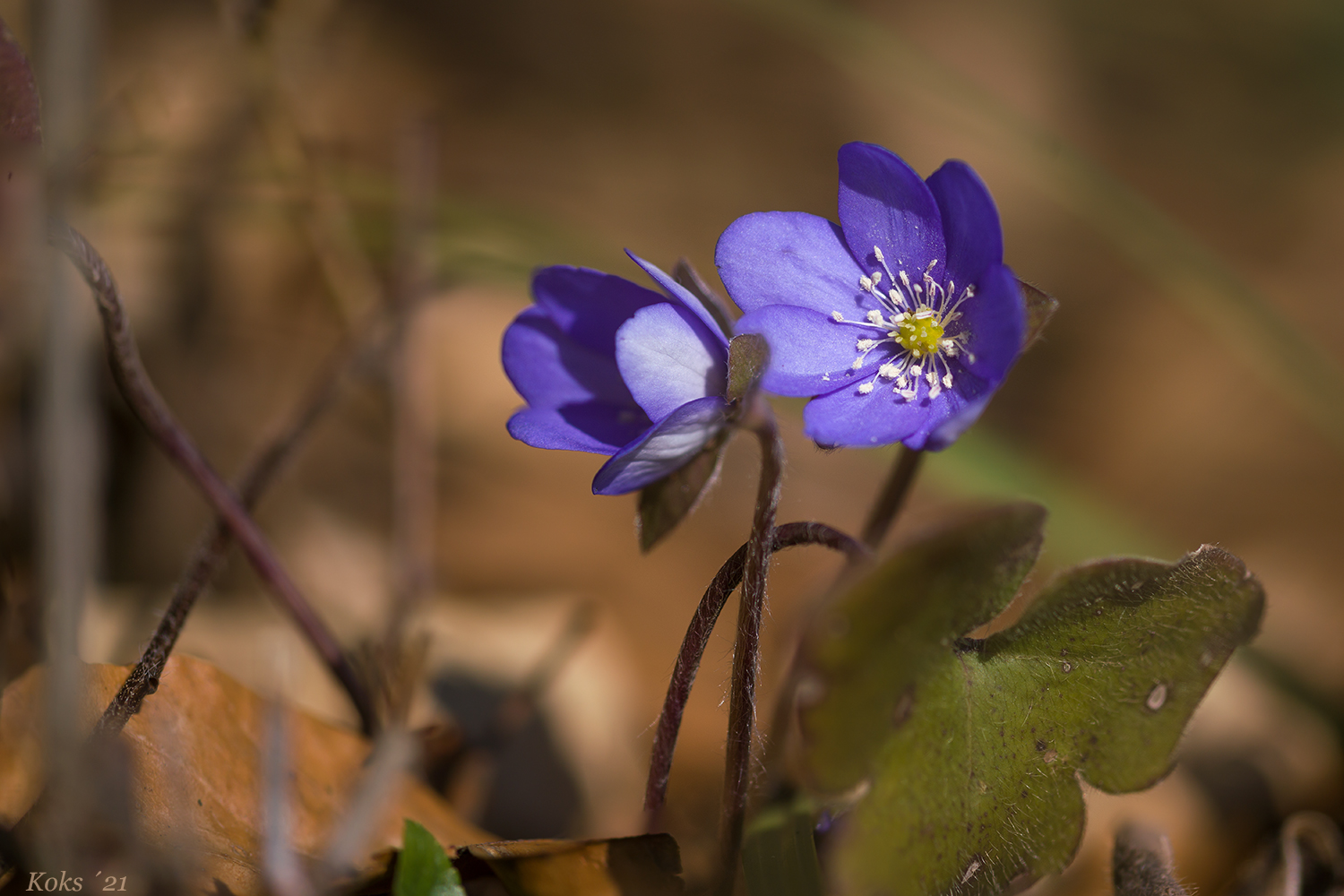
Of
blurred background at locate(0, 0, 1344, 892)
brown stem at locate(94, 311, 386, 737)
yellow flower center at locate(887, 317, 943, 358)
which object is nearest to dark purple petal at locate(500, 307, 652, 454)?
yellow flower center at locate(887, 317, 943, 358)

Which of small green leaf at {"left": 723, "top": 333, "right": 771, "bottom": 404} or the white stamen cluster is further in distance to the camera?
the white stamen cluster

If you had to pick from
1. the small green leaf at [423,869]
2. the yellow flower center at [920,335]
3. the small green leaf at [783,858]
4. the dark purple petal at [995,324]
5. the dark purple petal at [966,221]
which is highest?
the dark purple petal at [966,221]

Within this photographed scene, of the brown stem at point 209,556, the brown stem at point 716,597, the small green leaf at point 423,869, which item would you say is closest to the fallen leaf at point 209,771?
the brown stem at point 209,556

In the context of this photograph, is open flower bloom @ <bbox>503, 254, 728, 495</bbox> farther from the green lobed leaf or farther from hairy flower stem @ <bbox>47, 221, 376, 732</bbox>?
hairy flower stem @ <bbox>47, 221, 376, 732</bbox>

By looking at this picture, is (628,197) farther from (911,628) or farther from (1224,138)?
(911,628)

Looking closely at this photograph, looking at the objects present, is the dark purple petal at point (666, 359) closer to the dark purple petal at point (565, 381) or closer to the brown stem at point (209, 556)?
the dark purple petal at point (565, 381)

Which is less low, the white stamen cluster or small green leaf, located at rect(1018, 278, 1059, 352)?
small green leaf, located at rect(1018, 278, 1059, 352)
